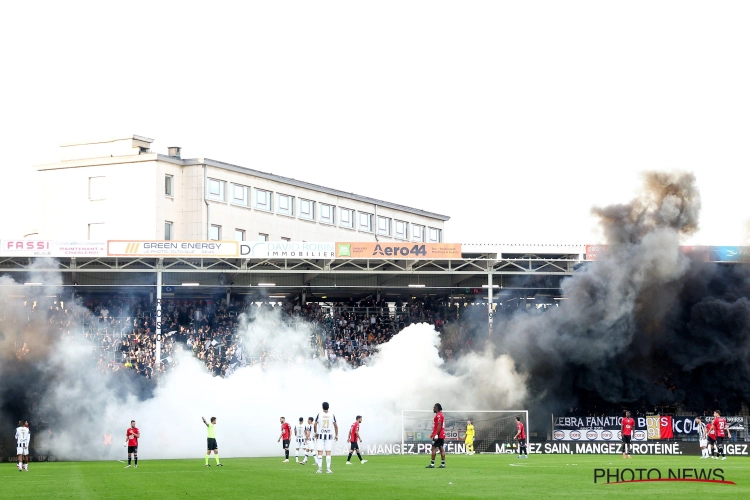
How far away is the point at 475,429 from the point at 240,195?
29.6 meters

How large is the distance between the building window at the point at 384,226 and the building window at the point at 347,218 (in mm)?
3530

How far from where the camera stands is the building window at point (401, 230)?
8194 cm

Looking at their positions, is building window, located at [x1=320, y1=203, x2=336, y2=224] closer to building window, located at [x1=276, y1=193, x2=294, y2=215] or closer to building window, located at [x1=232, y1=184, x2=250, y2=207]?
building window, located at [x1=276, y1=193, x2=294, y2=215]

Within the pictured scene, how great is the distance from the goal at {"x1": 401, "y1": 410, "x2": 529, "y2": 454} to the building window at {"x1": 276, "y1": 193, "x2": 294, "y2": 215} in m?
28.6

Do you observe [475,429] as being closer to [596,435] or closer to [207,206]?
[596,435]

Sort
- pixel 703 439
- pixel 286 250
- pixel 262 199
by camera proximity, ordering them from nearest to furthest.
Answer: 1. pixel 703 439
2. pixel 286 250
3. pixel 262 199

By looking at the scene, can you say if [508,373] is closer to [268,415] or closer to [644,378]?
[644,378]

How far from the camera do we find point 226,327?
2133 inches

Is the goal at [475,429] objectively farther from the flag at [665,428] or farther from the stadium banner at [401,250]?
the stadium banner at [401,250]

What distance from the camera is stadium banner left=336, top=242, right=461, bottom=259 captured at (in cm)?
5109

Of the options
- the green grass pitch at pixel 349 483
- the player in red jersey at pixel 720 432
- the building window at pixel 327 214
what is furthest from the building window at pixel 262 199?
the green grass pitch at pixel 349 483

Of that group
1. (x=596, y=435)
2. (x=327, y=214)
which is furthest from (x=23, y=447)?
(x=327, y=214)

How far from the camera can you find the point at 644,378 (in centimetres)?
4994

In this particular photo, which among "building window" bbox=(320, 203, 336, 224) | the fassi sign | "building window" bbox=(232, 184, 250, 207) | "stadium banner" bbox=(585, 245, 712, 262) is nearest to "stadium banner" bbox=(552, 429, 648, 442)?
"stadium banner" bbox=(585, 245, 712, 262)
